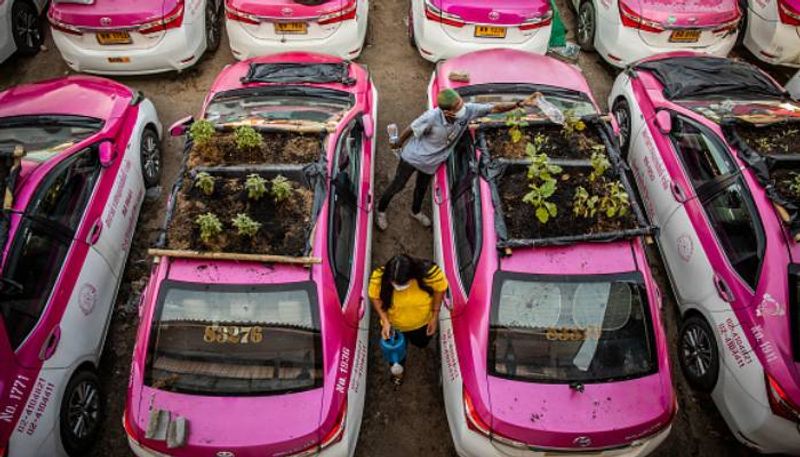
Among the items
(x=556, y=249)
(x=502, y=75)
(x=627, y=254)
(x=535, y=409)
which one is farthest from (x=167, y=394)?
(x=502, y=75)

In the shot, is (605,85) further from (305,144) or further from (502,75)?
(305,144)

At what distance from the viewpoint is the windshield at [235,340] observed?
3.91m

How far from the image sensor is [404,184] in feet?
18.5

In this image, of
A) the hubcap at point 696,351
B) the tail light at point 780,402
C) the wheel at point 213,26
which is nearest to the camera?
the tail light at point 780,402

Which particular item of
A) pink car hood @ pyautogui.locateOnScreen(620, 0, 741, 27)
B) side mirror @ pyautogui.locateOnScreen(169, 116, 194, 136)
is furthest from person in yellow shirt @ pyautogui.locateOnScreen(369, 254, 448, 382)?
pink car hood @ pyautogui.locateOnScreen(620, 0, 741, 27)

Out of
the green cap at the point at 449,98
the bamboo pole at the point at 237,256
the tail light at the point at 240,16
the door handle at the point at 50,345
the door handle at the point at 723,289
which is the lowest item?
the door handle at the point at 50,345

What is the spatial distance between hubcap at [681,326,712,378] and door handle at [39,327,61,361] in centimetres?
532

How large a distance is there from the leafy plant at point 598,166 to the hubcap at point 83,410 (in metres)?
4.49

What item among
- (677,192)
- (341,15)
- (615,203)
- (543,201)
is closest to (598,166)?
(615,203)

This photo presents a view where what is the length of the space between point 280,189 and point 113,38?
158 inches

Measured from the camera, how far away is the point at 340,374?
4.04 m

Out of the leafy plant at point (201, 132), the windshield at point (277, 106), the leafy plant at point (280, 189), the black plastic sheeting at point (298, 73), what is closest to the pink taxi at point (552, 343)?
the leafy plant at point (280, 189)

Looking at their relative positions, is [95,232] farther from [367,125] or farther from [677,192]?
[677,192]

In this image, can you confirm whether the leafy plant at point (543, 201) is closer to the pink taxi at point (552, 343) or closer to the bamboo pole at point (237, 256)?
the pink taxi at point (552, 343)
